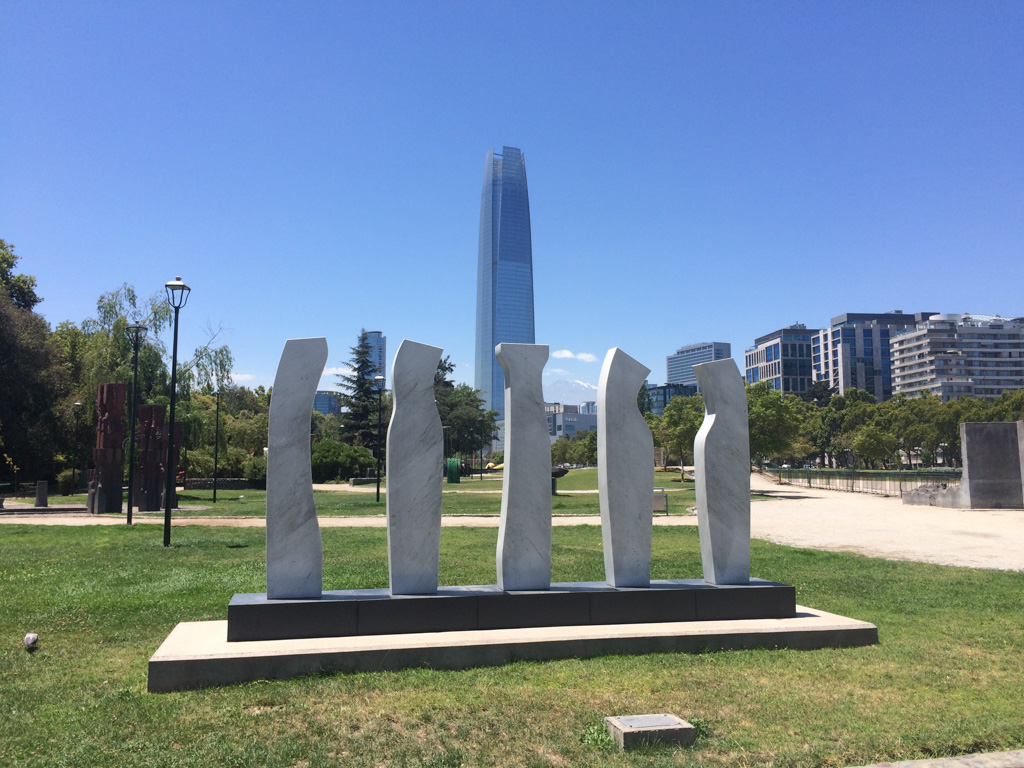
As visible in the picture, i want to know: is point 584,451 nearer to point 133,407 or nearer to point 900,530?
point 133,407

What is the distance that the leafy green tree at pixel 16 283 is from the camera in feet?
172

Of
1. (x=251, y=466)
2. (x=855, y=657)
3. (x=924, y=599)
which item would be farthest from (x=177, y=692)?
(x=251, y=466)

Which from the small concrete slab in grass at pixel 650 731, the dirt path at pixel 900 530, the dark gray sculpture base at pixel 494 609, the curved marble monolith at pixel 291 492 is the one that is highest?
the curved marble monolith at pixel 291 492

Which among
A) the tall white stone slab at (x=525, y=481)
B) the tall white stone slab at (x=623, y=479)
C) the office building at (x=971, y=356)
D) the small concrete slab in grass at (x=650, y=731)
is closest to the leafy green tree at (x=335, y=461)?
the tall white stone slab at (x=525, y=481)

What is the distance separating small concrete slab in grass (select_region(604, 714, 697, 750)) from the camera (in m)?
5.16

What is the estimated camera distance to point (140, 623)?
9258 millimetres

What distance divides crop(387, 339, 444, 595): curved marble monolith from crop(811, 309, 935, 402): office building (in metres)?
167

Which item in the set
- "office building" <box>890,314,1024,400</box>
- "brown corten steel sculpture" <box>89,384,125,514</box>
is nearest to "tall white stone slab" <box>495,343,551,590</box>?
"brown corten steel sculpture" <box>89,384,125,514</box>

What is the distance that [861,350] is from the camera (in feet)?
551

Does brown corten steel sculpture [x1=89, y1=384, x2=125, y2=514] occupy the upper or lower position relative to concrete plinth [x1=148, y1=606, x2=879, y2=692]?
upper

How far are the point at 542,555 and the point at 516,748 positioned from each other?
3.78 metres

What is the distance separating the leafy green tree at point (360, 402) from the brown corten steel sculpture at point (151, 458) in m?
38.8

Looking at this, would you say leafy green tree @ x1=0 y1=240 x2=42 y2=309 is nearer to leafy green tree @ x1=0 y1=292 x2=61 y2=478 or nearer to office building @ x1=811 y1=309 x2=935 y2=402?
leafy green tree @ x1=0 y1=292 x2=61 y2=478

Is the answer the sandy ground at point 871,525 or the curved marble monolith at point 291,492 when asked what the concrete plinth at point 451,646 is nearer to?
the curved marble monolith at point 291,492
